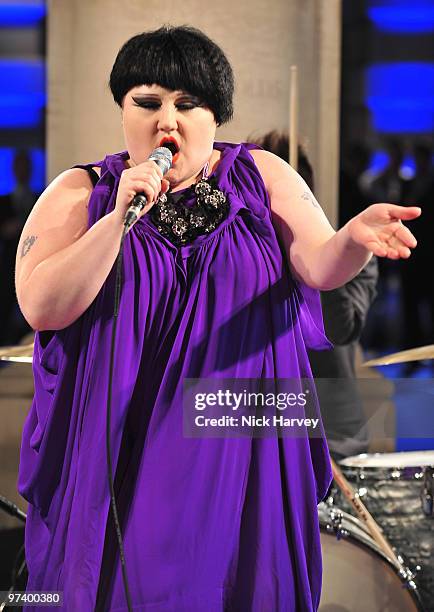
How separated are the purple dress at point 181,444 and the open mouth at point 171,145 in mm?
89

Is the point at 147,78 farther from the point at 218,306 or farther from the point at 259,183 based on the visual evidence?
the point at 218,306

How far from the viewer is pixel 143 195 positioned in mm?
1301

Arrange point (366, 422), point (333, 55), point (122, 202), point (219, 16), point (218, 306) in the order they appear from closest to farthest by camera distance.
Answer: point (122, 202)
point (218, 306)
point (219, 16)
point (333, 55)
point (366, 422)

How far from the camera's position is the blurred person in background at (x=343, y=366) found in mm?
2270

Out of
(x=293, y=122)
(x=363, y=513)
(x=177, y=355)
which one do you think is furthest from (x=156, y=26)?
(x=363, y=513)

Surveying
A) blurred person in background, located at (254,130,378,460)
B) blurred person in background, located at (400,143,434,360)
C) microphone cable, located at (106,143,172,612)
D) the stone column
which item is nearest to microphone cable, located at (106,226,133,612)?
microphone cable, located at (106,143,172,612)

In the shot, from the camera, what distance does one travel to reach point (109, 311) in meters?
1.46

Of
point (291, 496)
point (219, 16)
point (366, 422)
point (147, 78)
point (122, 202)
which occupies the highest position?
point (219, 16)

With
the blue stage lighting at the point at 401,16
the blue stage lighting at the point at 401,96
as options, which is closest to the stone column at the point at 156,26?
the blue stage lighting at the point at 401,16

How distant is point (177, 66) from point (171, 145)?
11 cm

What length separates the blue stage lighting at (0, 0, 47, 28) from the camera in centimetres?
218

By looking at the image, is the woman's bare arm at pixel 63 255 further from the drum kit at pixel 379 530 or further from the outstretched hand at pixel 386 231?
the drum kit at pixel 379 530

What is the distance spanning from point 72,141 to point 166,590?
0.98 m

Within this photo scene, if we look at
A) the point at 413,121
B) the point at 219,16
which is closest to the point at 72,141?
the point at 219,16
